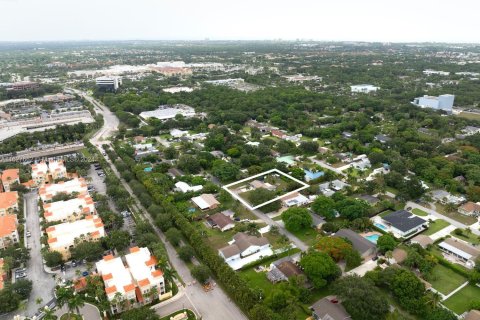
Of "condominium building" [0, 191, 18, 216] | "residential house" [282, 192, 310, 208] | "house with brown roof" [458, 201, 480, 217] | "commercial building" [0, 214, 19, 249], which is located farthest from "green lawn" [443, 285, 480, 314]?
"condominium building" [0, 191, 18, 216]

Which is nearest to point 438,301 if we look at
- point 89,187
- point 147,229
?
point 147,229

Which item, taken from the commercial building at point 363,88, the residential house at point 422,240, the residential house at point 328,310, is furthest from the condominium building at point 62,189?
the commercial building at point 363,88

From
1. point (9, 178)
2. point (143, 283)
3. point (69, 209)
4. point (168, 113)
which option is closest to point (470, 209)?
point (143, 283)

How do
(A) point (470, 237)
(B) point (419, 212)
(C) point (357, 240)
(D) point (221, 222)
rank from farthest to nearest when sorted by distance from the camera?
1. (B) point (419, 212)
2. (D) point (221, 222)
3. (A) point (470, 237)
4. (C) point (357, 240)

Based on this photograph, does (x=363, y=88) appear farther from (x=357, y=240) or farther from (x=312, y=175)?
(x=357, y=240)

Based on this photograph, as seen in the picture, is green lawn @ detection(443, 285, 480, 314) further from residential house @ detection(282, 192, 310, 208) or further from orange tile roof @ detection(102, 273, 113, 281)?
orange tile roof @ detection(102, 273, 113, 281)

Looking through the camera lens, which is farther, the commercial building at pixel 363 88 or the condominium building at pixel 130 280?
the commercial building at pixel 363 88

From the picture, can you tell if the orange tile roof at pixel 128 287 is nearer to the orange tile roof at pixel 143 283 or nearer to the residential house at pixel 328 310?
the orange tile roof at pixel 143 283

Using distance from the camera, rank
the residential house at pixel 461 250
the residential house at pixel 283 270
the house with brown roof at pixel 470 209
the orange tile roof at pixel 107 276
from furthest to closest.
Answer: the house with brown roof at pixel 470 209
the residential house at pixel 461 250
the residential house at pixel 283 270
the orange tile roof at pixel 107 276
